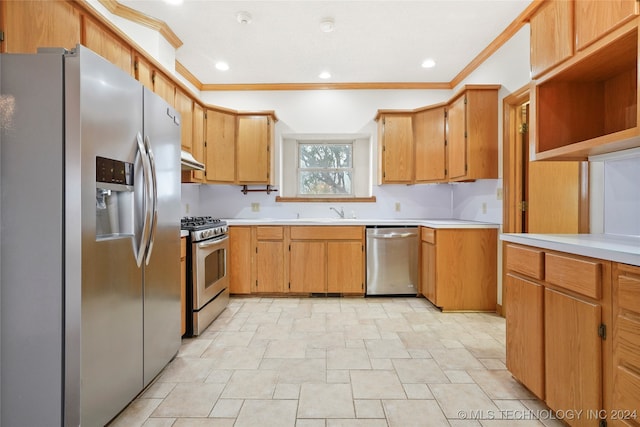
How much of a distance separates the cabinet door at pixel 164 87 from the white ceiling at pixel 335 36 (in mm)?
519

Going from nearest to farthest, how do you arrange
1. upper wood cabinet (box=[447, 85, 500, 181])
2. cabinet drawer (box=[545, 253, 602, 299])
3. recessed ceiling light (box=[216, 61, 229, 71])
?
1. cabinet drawer (box=[545, 253, 602, 299])
2. upper wood cabinet (box=[447, 85, 500, 181])
3. recessed ceiling light (box=[216, 61, 229, 71])

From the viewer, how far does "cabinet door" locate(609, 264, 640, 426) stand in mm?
1082

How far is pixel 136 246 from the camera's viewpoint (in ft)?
5.36

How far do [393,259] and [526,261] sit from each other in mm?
2008

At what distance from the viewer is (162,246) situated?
76.5 inches

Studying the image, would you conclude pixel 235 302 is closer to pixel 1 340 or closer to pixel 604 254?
pixel 1 340

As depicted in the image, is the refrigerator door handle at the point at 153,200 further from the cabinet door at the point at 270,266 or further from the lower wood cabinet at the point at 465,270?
the lower wood cabinet at the point at 465,270

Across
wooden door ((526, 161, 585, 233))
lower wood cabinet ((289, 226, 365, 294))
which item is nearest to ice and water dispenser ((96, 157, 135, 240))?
lower wood cabinet ((289, 226, 365, 294))

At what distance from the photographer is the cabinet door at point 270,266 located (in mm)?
3688

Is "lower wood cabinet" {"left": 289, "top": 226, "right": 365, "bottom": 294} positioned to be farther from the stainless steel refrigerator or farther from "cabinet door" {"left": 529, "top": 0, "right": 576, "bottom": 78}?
the stainless steel refrigerator

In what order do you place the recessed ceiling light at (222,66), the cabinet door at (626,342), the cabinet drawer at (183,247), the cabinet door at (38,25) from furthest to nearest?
the recessed ceiling light at (222,66), the cabinet drawer at (183,247), the cabinet door at (38,25), the cabinet door at (626,342)

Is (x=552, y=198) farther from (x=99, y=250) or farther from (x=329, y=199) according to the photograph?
(x=99, y=250)

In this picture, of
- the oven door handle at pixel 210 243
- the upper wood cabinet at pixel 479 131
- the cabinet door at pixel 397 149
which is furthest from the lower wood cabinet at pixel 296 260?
the upper wood cabinet at pixel 479 131

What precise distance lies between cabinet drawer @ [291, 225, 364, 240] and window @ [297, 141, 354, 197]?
86 centimetres
